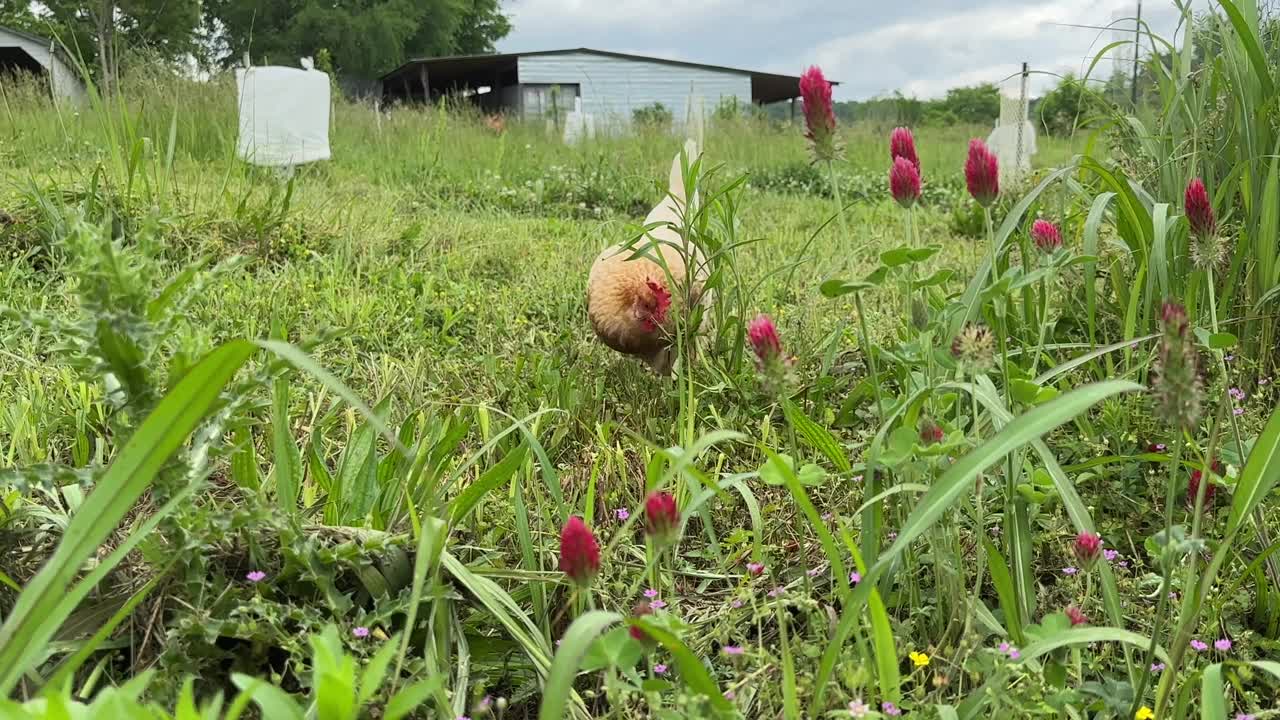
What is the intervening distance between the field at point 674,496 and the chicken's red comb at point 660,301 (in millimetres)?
79

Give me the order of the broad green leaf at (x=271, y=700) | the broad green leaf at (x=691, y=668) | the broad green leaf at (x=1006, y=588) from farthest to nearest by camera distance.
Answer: the broad green leaf at (x=1006, y=588) < the broad green leaf at (x=691, y=668) < the broad green leaf at (x=271, y=700)

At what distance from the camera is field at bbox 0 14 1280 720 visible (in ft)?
2.53

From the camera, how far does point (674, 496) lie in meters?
1.36

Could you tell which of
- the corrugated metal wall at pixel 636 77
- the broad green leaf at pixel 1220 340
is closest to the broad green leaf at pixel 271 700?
the broad green leaf at pixel 1220 340

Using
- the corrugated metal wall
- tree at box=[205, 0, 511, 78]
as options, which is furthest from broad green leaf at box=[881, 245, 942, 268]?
tree at box=[205, 0, 511, 78]

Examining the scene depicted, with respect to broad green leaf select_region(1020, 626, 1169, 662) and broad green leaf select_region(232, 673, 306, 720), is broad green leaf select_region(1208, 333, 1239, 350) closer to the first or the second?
broad green leaf select_region(1020, 626, 1169, 662)

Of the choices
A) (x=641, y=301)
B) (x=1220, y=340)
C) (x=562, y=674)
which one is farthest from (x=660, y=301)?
(x=562, y=674)

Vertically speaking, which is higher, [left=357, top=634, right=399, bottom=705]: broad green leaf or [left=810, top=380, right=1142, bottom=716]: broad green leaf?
[left=810, top=380, right=1142, bottom=716]: broad green leaf

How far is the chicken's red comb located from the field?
0.26 ft

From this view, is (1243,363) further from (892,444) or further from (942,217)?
(942,217)

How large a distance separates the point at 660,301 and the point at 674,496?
575 mm

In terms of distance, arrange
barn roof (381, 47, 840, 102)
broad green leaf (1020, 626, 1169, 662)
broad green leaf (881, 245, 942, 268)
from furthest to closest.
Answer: barn roof (381, 47, 840, 102)
broad green leaf (881, 245, 942, 268)
broad green leaf (1020, 626, 1169, 662)

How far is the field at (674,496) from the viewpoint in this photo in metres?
0.77

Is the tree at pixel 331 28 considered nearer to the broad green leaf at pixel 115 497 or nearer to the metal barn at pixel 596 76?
the metal barn at pixel 596 76
